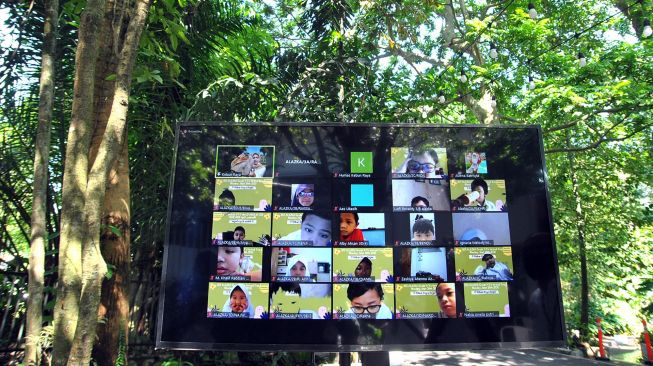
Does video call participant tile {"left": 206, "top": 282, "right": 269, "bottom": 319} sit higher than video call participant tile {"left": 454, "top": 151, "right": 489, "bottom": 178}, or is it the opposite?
video call participant tile {"left": 454, "top": 151, "right": 489, "bottom": 178}

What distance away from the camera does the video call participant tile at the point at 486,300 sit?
2.92m

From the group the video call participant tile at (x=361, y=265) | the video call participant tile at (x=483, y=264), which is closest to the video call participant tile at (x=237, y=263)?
the video call participant tile at (x=361, y=265)

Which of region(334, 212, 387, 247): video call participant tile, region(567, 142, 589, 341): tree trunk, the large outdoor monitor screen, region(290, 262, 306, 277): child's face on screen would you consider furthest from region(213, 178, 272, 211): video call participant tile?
region(567, 142, 589, 341): tree trunk

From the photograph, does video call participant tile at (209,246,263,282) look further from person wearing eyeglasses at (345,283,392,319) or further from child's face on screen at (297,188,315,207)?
person wearing eyeglasses at (345,283,392,319)

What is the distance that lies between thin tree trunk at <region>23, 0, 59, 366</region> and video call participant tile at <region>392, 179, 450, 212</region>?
A: 2.57m

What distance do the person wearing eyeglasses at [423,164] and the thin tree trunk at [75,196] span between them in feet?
6.91

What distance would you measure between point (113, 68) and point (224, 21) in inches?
113

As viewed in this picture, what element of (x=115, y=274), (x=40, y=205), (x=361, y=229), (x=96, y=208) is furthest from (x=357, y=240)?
(x=40, y=205)

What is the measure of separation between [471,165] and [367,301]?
1306mm

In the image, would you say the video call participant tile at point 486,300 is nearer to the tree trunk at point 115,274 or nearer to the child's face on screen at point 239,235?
the child's face on screen at point 239,235

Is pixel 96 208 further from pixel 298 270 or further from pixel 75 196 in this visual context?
pixel 298 270

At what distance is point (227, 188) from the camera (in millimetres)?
3090

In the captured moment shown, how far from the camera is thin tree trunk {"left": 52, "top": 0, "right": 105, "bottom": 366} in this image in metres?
2.14

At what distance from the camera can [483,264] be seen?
299 centimetres
